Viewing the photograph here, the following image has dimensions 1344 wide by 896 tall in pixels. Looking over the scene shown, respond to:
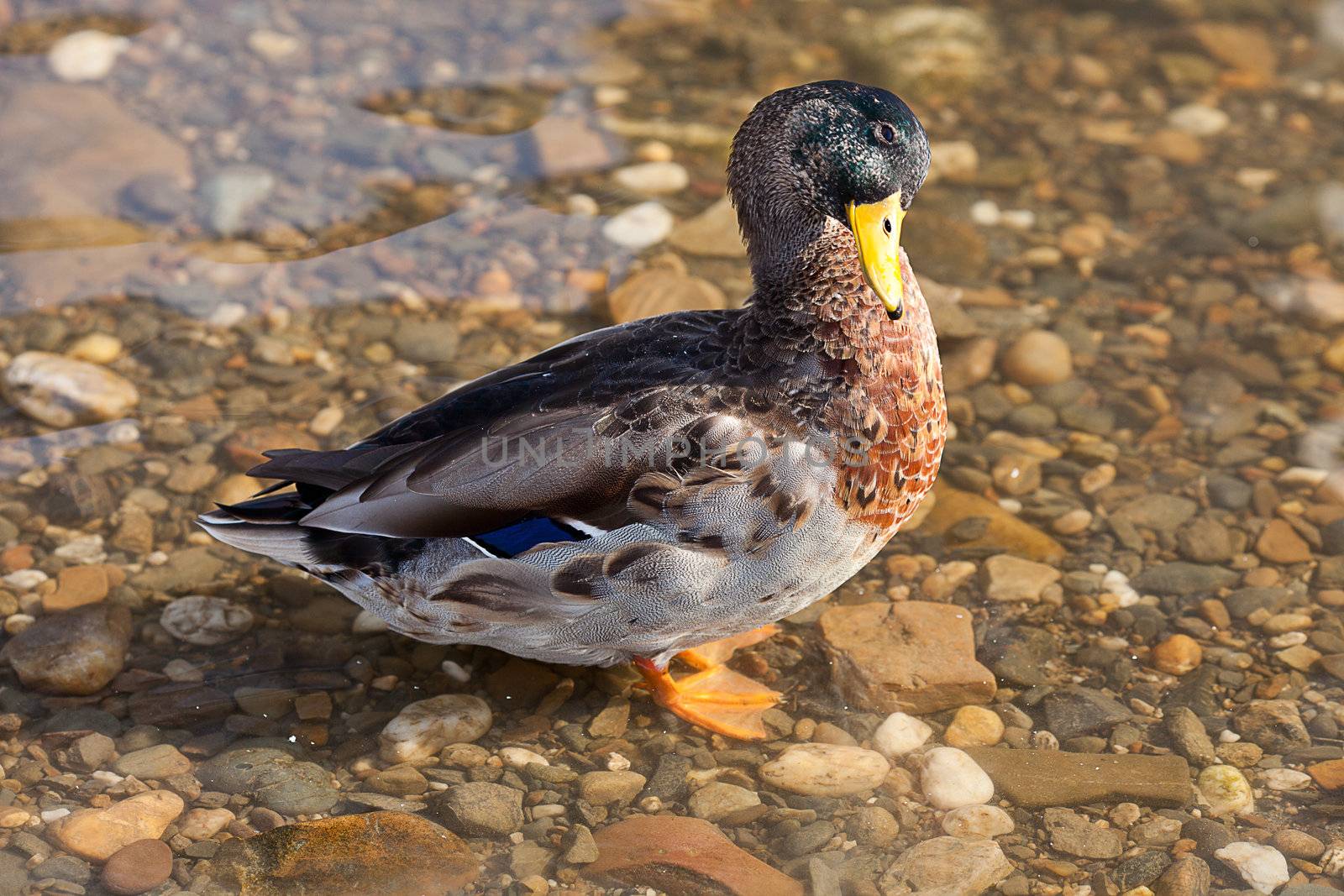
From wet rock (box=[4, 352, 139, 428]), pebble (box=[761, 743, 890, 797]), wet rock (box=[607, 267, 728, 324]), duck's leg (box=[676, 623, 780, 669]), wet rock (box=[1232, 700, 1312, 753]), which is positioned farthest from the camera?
wet rock (box=[607, 267, 728, 324])

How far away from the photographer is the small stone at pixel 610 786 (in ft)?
14.2

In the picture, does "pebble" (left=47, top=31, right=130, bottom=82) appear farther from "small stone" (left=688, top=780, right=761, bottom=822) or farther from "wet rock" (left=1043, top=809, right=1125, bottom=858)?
"wet rock" (left=1043, top=809, right=1125, bottom=858)

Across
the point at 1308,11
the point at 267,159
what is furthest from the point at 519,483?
the point at 1308,11

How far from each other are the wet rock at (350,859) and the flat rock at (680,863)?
0.41 meters

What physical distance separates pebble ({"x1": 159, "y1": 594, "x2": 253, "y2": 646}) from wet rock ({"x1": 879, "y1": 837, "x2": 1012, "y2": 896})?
Answer: 237cm

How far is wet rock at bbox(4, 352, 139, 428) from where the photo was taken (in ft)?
18.3

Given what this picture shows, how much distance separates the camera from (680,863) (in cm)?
407

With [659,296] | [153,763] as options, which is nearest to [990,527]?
[659,296]

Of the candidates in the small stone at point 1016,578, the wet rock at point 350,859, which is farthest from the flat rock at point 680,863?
the small stone at point 1016,578

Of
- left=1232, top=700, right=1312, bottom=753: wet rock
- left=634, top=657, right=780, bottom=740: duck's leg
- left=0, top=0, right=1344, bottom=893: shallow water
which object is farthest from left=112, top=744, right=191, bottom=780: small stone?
left=1232, top=700, right=1312, bottom=753: wet rock

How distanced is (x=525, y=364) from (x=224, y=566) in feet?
4.98

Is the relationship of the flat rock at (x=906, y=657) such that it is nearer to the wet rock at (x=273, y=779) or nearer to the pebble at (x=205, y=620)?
the wet rock at (x=273, y=779)

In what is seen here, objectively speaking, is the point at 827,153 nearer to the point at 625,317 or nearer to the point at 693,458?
the point at 693,458

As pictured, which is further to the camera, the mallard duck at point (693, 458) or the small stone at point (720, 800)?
the small stone at point (720, 800)
